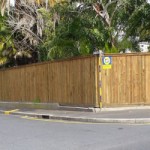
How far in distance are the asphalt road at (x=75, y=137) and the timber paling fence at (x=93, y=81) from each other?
3217 millimetres

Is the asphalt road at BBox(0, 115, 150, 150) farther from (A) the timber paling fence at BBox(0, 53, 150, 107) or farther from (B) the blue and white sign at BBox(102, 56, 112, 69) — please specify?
(B) the blue and white sign at BBox(102, 56, 112, 69)

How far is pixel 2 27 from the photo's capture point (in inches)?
1050

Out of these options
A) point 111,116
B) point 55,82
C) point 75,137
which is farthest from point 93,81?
point 75,137

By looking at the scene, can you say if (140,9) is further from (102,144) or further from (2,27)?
(2,27)

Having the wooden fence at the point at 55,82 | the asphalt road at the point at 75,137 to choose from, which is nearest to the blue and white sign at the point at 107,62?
the wooden fence at the point at 55,82

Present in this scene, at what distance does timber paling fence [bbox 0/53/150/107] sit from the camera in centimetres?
1659

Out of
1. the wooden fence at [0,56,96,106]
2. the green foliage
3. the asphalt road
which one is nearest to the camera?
the asphalt road

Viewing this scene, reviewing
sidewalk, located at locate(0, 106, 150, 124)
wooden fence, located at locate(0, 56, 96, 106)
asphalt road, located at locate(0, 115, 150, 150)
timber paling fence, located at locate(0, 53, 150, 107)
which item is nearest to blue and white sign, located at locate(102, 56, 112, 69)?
A: timber paling fence, located at locate(0, 53, 150, 107)

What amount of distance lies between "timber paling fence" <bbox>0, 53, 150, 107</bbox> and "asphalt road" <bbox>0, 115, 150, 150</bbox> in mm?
3217

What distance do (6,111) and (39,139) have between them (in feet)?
34.4

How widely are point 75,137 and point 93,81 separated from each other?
620 centimetres

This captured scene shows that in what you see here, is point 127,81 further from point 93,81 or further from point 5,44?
point 5,44

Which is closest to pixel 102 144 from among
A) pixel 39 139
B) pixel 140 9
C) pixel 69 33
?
pixel 39 139

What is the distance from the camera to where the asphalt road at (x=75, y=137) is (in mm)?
9422
